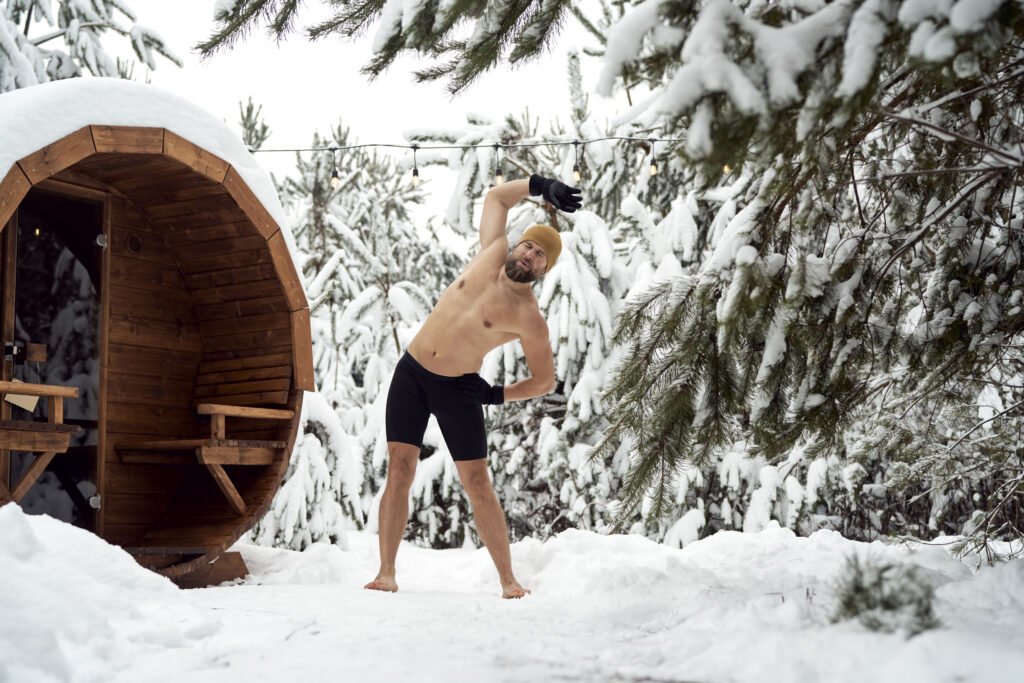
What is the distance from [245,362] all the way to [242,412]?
640 mm

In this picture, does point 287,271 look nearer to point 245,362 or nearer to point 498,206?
point 245,362

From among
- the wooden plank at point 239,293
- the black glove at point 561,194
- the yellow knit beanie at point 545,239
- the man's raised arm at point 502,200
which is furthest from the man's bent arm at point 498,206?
the wooden plank at point 239,293

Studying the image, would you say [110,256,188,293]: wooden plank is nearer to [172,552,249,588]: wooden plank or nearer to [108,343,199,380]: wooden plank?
[108,343,199,380]: wooden plank

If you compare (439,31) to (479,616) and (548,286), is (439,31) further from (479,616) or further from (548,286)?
(548,286)

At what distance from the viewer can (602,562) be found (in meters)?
4.70

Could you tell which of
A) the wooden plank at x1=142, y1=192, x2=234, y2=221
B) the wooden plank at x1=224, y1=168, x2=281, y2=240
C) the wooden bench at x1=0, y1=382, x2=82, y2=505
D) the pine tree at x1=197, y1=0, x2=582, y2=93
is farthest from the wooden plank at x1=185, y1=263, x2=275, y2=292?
the pine tree at x1=197, y1=0, x2=582, y2=93

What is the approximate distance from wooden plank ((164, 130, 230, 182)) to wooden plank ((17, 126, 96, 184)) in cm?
43

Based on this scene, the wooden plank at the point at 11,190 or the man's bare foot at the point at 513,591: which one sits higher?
the wooden plank at the point at 11,190

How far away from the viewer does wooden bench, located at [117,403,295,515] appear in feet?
16.4

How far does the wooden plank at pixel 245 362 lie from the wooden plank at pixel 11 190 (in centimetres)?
177

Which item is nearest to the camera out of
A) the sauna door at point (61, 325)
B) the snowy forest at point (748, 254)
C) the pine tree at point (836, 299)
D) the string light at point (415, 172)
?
the snowy forest at point (748, 254)

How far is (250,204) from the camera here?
5.17m

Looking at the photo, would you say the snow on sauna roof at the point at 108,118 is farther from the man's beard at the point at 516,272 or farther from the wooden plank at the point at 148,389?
the man's beard at the point at 516,272

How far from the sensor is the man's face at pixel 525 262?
4352 mm
